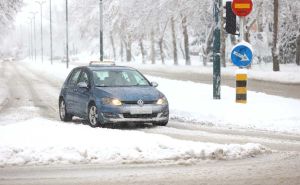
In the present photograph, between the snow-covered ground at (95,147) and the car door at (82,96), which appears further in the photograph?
the car door at (82,96)

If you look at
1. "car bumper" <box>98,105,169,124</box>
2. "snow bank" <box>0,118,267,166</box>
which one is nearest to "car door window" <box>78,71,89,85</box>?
"car bumper" <box>98,105,169,124</box>

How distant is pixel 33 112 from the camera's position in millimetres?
18016

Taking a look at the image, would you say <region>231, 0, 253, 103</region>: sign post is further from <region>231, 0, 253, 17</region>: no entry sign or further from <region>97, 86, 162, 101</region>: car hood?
<region>97, 86, 162, 101</region>: car hood

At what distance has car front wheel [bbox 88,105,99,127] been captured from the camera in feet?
45.7

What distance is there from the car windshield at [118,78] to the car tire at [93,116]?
70 centimetres

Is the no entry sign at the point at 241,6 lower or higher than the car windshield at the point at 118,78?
higher

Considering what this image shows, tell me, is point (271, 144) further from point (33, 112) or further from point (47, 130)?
point (33, 112)

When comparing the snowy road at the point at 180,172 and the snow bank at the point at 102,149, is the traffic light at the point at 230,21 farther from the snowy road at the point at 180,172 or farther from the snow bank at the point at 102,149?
the snow bank at the point at 102,149

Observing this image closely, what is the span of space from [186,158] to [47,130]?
3174 millimetres

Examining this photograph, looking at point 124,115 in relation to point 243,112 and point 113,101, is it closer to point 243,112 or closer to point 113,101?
point 113,101

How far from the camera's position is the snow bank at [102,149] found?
869cm

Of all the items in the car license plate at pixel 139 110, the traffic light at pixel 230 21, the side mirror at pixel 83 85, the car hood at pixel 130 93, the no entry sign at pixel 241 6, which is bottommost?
the car license plate at pixel 139 110

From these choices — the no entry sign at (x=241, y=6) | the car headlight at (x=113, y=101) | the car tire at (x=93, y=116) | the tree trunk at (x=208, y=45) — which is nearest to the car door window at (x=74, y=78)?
the car tire at (x=93, y=116)

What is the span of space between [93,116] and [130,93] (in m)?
1.03
